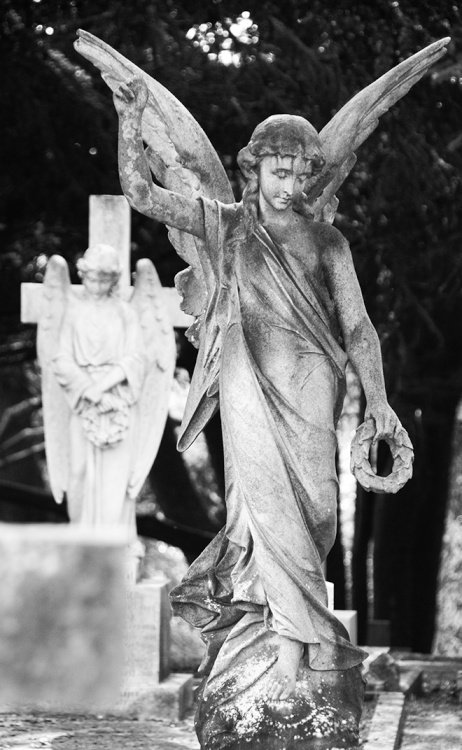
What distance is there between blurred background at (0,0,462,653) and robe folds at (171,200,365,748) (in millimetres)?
7578

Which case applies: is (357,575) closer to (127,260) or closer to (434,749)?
(127,260)

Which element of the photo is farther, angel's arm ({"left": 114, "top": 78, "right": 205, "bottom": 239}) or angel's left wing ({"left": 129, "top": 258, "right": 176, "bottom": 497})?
angel's left wing ({"left": 129, "top": 258, "right": 176, "bottom": 497})

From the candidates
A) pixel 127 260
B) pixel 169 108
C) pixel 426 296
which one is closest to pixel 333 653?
pixel 169 108

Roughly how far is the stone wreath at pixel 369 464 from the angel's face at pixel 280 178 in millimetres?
813

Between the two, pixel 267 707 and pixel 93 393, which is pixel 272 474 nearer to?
pixel 267 707

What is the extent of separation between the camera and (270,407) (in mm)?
5078

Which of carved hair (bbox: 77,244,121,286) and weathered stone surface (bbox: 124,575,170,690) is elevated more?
carved hair (bbox: 77,244,121,286)

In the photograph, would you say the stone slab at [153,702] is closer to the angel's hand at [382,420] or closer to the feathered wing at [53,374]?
the feathered wing at [53,374]

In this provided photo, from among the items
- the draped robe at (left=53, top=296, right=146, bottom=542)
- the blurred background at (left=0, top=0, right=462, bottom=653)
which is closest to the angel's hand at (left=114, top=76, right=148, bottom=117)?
the draped robe at (left=53, top=296, right=146, bottom=542)

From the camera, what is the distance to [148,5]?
14023 millimetres

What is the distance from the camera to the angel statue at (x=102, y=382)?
912 centimetres

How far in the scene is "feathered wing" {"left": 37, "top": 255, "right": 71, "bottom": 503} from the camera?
365 inches

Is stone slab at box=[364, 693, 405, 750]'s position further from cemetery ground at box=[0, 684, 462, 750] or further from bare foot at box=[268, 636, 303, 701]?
bare foot at box=[268, 636, 303, 701]

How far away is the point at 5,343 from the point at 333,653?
1078cm
